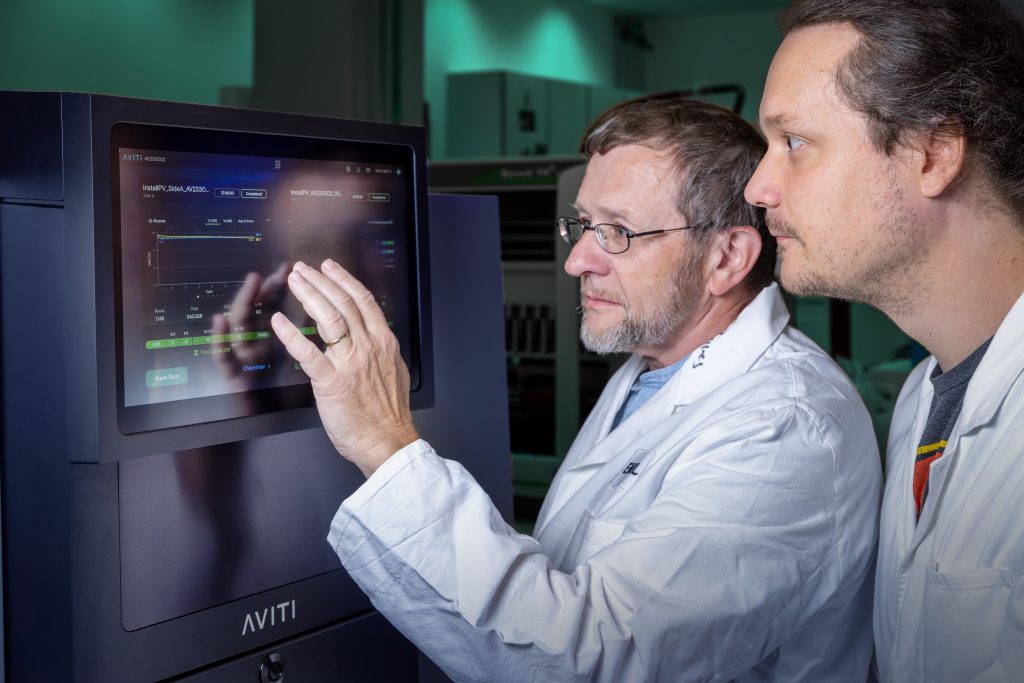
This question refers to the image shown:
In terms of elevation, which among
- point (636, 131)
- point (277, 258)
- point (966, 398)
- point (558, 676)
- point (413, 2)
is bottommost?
point (558, 676)

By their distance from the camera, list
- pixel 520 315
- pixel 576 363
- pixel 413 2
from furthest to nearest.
Answer: pixel 413 2 < pixel 520 315 < pixel 576 363

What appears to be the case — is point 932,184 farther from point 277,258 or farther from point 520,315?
point 520,315

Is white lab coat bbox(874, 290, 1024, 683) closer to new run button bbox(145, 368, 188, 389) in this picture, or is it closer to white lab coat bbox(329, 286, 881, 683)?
white lab coat bbox(329, 286, 881, 683)

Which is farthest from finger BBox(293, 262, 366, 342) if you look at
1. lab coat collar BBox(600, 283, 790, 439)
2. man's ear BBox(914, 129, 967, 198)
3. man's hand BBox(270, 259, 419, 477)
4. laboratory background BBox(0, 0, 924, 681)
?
man's ear BBox(914, 129, 967, 198)

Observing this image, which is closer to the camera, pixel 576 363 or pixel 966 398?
pixel 966 398

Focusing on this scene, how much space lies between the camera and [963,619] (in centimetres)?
92

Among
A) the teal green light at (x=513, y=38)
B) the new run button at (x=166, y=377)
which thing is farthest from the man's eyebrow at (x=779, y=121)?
the teal green light at (x=513, y=38)

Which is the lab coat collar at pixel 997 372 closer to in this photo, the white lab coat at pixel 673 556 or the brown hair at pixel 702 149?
the white lab coat at pixel 673 556

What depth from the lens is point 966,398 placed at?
996mm

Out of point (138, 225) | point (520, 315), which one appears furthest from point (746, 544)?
point (520, 315)

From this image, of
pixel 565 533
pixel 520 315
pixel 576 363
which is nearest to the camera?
pixel 565 533

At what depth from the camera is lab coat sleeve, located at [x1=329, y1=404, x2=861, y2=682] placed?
919 millimetres

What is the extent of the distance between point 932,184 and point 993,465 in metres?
0.28

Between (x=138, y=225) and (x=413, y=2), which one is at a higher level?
(x=413, y=2)
